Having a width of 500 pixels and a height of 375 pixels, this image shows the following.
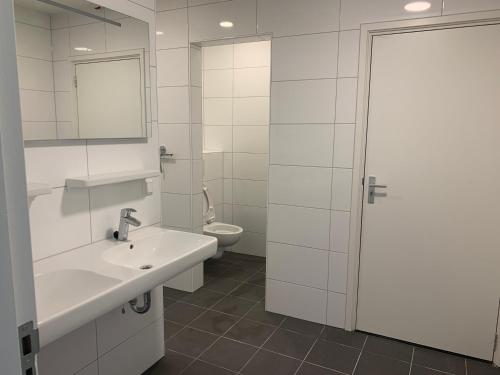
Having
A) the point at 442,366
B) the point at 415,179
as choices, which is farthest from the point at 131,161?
the point at 442,366

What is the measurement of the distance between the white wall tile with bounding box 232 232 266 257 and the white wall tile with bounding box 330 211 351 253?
1542 millimetres

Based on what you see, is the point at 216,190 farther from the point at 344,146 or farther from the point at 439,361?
the point at 439,361

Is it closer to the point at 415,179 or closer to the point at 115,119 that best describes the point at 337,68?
the point at 415,179

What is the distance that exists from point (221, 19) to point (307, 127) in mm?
1033

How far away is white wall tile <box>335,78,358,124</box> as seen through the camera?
7.86 ft

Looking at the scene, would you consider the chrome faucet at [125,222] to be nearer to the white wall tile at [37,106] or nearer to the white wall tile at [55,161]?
the white wall tile at [55,161]

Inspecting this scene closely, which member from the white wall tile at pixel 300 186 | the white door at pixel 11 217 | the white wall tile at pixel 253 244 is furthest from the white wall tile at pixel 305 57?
the white door at pixel 11 217

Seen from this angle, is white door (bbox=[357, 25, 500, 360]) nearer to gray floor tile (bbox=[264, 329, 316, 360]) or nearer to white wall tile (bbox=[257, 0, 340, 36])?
white wall tile (bbox=[257, 0, 340, 36])

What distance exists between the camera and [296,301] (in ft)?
9.13

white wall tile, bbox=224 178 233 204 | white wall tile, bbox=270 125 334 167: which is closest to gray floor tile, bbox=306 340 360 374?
white wall tile, bbox=270 125 334 167

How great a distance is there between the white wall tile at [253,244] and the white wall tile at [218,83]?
4.99 feet

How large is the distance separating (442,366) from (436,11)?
2.08 meters

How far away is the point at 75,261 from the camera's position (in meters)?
1.61

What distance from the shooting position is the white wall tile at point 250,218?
13.3 feet
